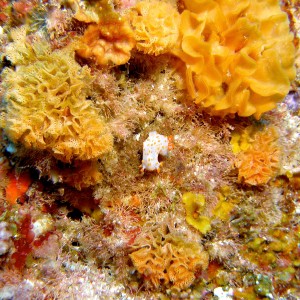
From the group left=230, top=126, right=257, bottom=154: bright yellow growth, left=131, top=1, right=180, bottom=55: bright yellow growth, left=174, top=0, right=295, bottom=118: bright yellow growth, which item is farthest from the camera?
left=230, top=126, right=257, bottom=154: bright yellow growth

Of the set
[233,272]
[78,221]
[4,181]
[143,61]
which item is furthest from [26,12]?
[233,272]

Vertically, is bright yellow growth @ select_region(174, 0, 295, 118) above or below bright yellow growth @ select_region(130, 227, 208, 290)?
above

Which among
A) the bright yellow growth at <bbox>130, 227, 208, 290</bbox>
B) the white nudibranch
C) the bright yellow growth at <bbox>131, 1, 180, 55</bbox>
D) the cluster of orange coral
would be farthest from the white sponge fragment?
the cluster of orange coral

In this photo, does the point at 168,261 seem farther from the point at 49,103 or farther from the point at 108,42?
the point at 108,42

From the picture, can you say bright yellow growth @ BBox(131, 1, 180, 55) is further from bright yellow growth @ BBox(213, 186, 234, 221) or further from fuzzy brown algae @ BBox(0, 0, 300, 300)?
bright yellow growth @ BBox(213, 186, 234, 221)

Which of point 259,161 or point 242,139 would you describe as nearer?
point 259,161

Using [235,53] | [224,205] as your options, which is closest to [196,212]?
[224,205]
